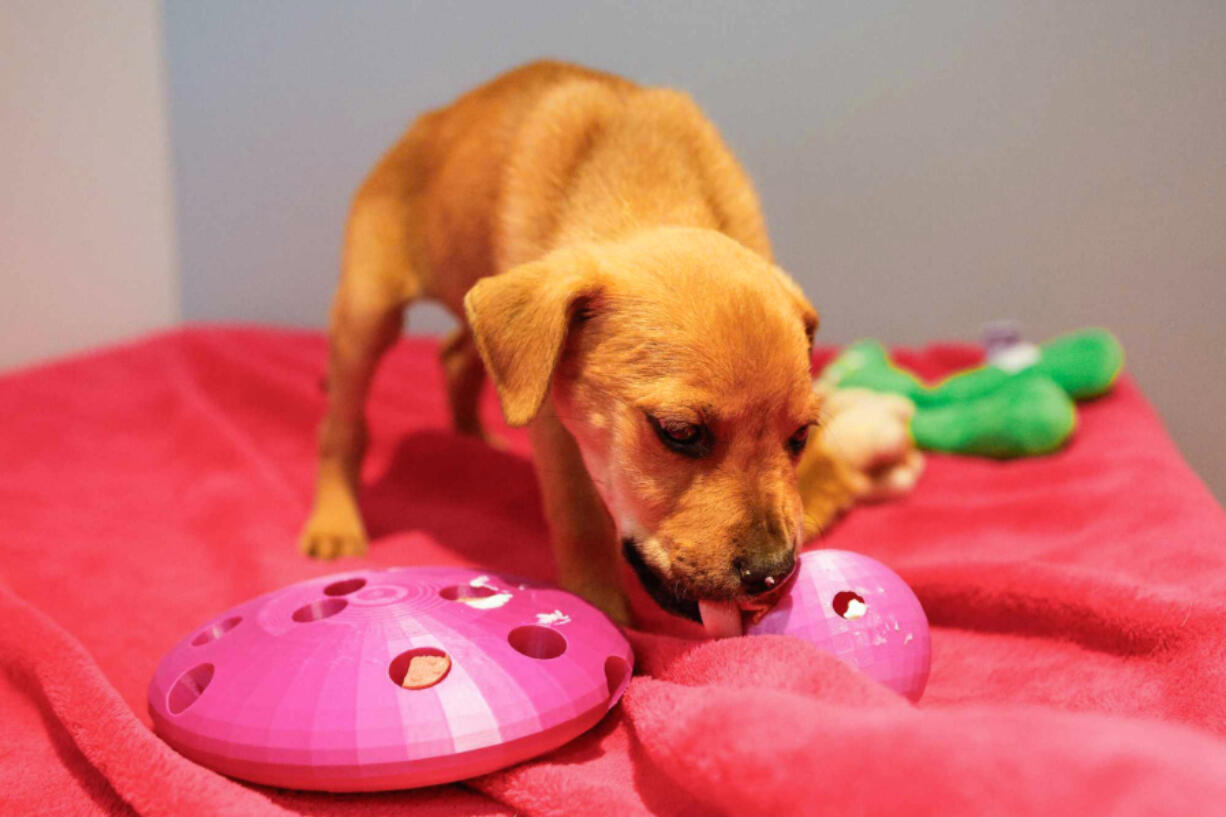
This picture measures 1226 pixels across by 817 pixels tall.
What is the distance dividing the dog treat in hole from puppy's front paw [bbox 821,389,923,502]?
1462 millimetres

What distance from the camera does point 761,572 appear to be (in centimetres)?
151

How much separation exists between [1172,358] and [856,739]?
2.50 meters

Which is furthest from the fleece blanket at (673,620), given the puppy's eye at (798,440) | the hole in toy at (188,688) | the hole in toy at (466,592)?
the puppy's eye at (798,440)

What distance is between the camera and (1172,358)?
301cm

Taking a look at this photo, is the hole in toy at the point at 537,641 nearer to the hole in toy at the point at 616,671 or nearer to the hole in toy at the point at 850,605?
the hole in toy at the point at 616,671

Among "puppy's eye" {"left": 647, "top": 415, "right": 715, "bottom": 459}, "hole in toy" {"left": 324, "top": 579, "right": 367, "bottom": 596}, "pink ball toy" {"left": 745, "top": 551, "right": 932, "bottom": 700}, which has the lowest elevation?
"hole in toy" {"left": 324, "top": 579, "right": 367, "bottom": 596}

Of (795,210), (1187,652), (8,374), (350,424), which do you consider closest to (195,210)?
(8,374)

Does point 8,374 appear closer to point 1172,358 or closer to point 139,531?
point 139,531

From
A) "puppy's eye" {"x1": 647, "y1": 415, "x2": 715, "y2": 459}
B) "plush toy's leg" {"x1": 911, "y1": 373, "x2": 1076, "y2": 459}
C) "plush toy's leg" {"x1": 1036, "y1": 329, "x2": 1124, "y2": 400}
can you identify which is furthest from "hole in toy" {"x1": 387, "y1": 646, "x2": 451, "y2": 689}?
"plush toy's leg" {"x1": 1036, "y1": 329, "x2": 1124, "y2": 400}

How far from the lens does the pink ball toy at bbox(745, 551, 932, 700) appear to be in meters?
1.48

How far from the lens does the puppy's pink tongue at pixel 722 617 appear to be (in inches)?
61.8

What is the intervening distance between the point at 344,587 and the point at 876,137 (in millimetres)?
2837

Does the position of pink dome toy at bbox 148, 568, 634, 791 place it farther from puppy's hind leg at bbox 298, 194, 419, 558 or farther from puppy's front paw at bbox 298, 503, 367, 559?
puppy's hind leg at bbox 298, 194, 419, 558

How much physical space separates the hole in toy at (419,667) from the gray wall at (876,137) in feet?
7.12
